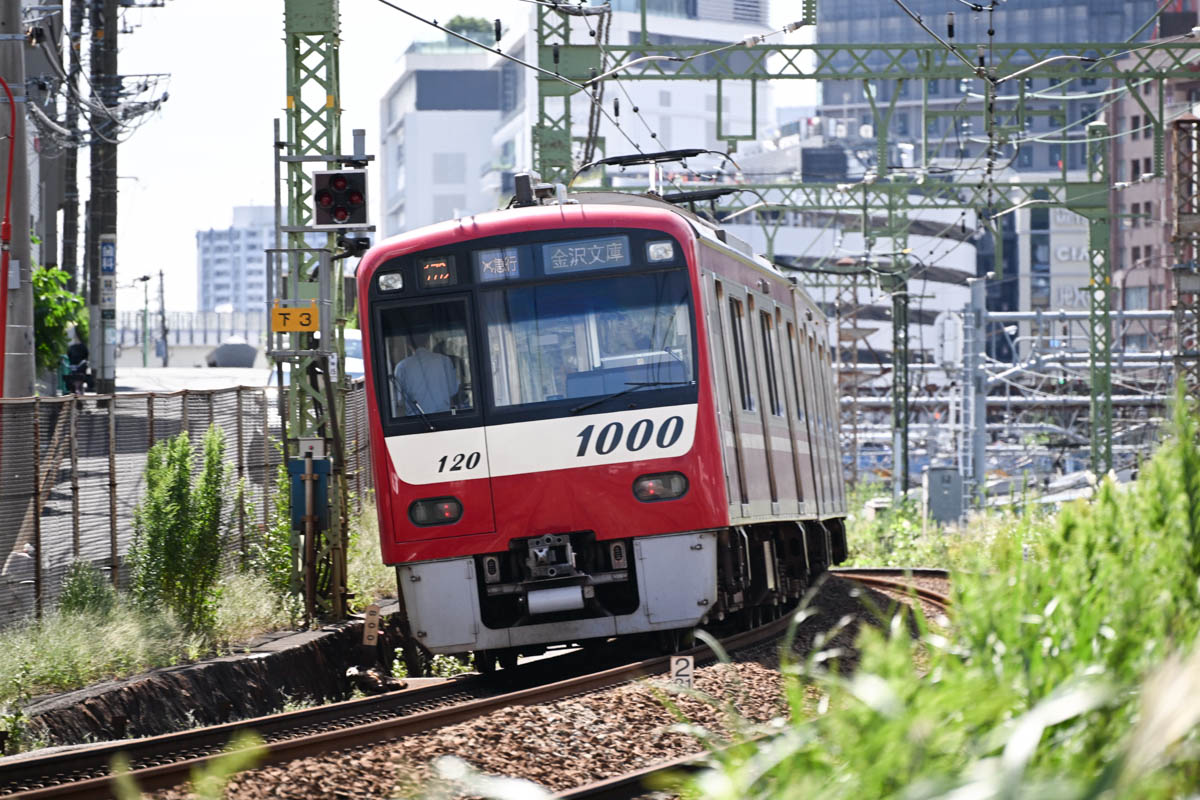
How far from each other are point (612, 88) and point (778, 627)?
4817 inches

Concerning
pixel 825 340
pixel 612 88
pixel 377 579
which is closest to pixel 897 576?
pixel 825 340

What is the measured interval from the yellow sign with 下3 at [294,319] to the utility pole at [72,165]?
18231 millimetres

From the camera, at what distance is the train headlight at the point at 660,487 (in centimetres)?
1204

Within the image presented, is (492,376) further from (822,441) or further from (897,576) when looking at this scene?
(897,576)

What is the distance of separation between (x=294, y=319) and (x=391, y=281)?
11.6 feet

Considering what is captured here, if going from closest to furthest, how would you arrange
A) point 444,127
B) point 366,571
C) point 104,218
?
point 366,571 < point 104,218 < point 444,127

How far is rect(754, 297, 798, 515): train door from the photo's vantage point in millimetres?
14531

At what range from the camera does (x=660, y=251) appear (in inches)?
481

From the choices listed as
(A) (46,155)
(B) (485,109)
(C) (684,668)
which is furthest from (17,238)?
(B) (485,109)

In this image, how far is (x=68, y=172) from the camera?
3434 centimetres

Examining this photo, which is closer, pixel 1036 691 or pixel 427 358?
pixel 1036 691

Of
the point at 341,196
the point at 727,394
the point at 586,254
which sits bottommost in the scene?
the point at 727,394

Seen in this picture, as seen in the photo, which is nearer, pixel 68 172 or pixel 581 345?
pixel 581 345

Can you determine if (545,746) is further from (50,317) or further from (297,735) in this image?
(50,317)
